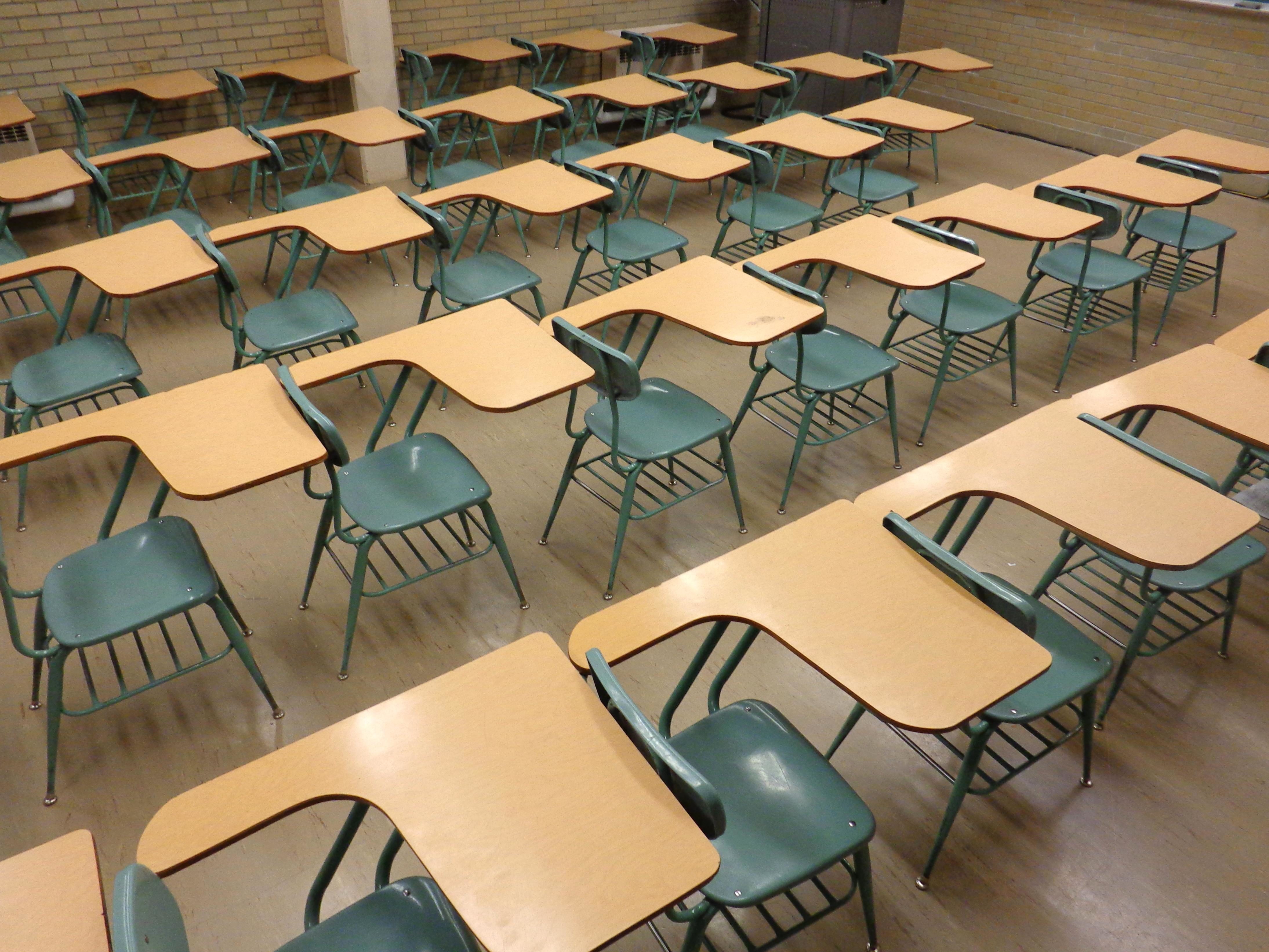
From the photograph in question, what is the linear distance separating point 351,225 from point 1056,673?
3.01m

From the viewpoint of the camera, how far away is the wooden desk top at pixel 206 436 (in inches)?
93.8

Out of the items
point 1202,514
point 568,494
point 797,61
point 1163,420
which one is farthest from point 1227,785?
point 797,61

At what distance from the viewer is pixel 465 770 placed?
1.61 metres

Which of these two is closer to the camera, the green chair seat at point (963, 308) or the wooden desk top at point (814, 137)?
the green chair seat at point (963, 308)

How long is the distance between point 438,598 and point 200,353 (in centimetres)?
219

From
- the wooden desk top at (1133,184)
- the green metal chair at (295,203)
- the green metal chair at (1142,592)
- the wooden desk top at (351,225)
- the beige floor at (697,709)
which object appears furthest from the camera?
the green metal chair at (295,203)

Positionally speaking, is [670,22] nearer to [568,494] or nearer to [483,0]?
[483,0]

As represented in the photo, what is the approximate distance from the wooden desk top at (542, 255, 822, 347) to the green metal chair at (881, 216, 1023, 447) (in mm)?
753

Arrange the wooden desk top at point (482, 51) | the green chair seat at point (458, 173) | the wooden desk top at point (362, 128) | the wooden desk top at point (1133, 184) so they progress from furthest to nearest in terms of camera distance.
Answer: the wooden desk top at point (482, 51) < the green chair seat at point (458, 173) < the wooden desk top at point (362, 128) < the wooden desk top at point (1133, 184)

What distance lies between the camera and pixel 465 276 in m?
4.05

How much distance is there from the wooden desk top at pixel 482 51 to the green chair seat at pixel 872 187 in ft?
8.91

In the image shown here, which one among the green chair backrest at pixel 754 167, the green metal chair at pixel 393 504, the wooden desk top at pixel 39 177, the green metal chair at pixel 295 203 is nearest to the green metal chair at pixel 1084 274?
the green chair backrest at pixel 754 167

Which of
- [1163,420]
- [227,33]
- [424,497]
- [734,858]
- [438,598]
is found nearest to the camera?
[734,858]

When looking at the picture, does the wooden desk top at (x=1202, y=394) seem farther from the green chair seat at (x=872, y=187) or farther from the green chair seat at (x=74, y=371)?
the green chair seat at (x=74, y=371)
